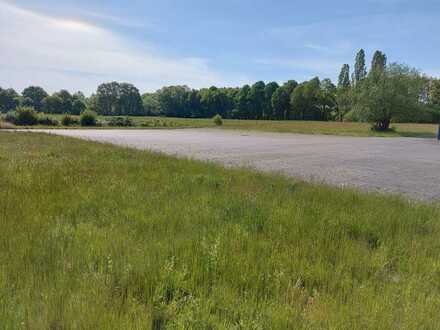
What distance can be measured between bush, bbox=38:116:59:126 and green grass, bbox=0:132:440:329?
5022 cm

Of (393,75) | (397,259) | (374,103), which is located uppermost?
(393,75)

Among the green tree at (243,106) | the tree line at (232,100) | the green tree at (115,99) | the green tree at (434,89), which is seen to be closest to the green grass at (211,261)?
the tree line at (232,100)

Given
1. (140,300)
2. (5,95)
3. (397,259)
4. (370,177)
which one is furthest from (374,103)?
(5,95)

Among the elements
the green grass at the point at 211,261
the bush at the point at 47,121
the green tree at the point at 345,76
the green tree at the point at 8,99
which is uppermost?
the green tree at the point at 345,76

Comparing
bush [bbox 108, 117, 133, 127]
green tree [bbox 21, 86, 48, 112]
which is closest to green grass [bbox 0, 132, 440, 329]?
bush [bbox 108, 117, 133, 127]

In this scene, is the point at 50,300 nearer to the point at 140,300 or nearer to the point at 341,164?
the point at 140,300

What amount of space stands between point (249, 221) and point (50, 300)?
2.65 meters

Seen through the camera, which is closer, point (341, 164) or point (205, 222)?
point (205, 222)

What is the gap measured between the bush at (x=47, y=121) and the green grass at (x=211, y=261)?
165ft

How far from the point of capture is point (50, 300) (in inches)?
85.4

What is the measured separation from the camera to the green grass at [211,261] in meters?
2.12

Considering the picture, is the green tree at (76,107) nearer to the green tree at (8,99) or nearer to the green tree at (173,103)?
the green tree at (8,99)

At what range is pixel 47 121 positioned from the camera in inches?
1885

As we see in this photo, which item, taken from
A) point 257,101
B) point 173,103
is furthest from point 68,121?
point 173,103
